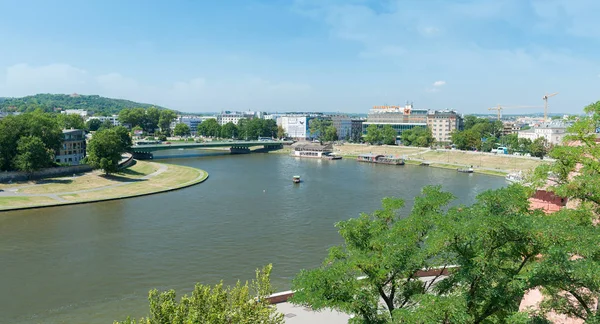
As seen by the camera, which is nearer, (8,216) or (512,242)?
(512,242)

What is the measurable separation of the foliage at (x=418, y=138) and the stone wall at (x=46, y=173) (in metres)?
94.6

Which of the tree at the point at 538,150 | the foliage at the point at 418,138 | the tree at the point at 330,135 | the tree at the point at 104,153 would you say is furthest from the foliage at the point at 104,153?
the tree at the point at 330,135

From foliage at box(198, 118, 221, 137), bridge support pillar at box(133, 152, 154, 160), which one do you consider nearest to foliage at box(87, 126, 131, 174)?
bridge support pillar at box(133, 152, 154, 160)

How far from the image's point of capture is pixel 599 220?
14586 millimetres

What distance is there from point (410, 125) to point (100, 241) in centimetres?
14880

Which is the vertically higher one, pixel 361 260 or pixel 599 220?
pixel 599 220

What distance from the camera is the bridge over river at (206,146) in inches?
4161

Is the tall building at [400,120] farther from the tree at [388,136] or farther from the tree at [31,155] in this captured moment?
the tree at [31,155]

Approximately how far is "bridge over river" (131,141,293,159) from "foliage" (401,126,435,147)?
39.4m

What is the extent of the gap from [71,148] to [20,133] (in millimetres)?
12396

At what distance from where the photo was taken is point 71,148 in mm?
77688

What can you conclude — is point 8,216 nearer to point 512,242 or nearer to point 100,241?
point 100,241

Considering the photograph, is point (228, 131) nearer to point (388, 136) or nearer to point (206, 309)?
point (388, 136)

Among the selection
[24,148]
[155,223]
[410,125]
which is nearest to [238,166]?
[24,148]
